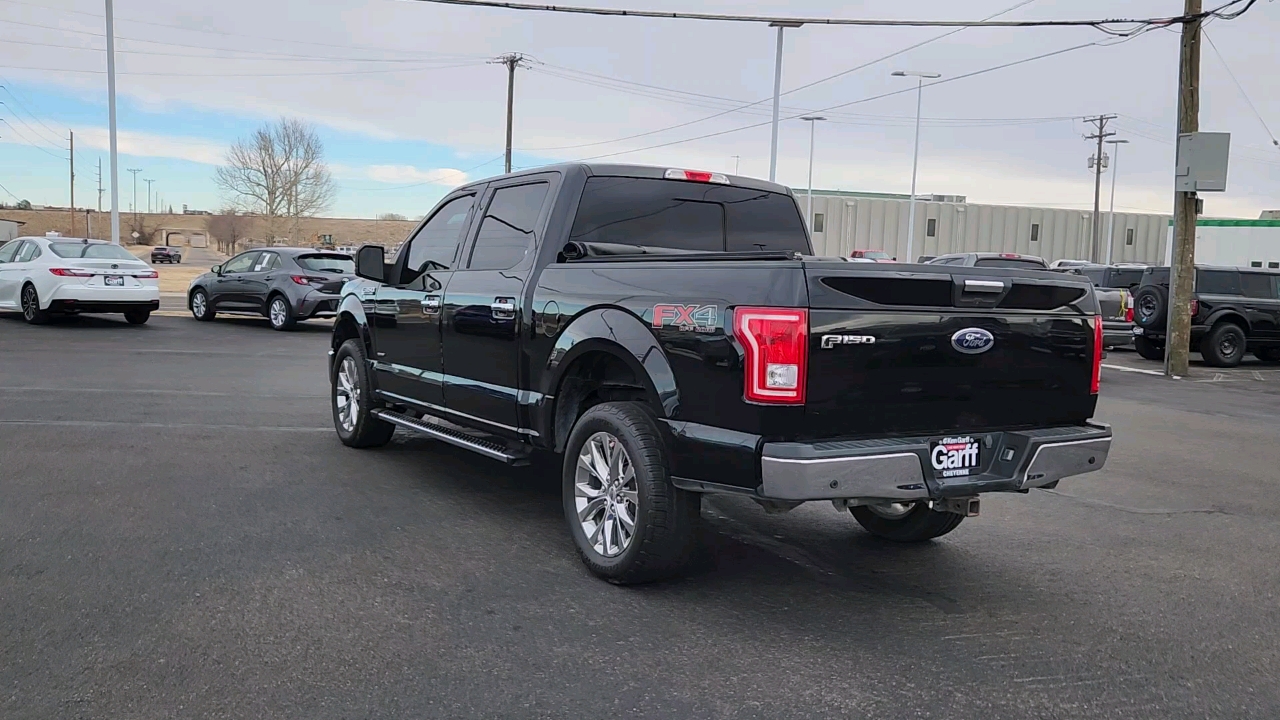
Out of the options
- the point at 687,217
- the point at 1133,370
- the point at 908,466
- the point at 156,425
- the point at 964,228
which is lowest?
the point at 156,425

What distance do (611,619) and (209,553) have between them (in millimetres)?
2132

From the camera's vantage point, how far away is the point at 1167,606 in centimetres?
470

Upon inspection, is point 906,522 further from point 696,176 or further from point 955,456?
point 696,176

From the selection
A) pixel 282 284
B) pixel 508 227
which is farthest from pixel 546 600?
pixel 282 284

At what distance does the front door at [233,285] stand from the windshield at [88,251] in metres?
1.82

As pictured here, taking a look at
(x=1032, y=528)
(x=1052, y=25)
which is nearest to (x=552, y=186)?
(x=1032, y=528)

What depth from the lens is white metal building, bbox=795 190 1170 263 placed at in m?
65.8

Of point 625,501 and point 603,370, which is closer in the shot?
point 625,501

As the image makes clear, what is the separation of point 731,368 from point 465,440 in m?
2.42

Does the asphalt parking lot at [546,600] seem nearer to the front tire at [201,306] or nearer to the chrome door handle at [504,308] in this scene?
the chrome door handle at [504,308]

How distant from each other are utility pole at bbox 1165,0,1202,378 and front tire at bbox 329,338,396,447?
1360cm

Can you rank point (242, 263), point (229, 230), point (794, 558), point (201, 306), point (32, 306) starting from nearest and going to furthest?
point (794, 558) → point (32, 306) → point (242, 263) → point (201, 306) → point (229, 230)

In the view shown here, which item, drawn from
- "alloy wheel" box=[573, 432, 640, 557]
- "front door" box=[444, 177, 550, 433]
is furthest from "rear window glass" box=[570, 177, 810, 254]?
"alloy wheel" box=[573, 432, 640, 557]

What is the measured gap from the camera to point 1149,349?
1936 centimetres
